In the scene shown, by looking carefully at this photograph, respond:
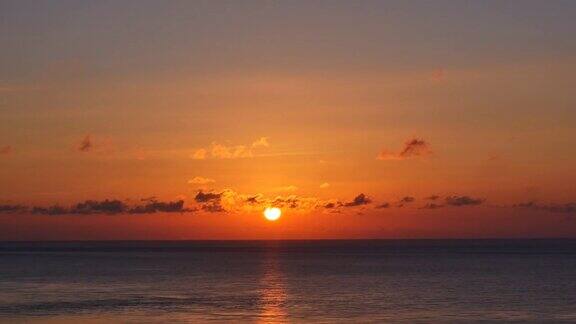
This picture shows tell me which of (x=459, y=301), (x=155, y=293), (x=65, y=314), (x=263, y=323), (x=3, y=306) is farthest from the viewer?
(x=155, y=293)

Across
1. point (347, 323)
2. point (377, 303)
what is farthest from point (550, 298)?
point (347, 323)

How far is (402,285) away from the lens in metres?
81.1

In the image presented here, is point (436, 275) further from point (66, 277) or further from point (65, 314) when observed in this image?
point (65, 314)

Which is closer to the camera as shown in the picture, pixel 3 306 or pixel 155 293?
pixel 3 306

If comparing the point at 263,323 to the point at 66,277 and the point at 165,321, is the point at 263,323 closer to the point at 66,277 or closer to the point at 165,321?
the point at 165,321

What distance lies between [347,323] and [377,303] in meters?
12.9

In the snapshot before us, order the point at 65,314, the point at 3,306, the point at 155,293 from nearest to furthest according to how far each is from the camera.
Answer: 1. the point at 65,314
2. the point at 3,306
3. the point at 155,293

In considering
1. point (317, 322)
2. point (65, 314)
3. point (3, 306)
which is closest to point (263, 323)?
point (317, 322)

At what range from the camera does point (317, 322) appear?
5053cm

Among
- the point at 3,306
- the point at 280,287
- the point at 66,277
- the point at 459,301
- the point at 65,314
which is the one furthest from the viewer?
the point at 66,277

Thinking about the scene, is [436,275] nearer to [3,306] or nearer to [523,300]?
[523,300]

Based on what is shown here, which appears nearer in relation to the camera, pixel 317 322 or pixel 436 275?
pixel 317 322

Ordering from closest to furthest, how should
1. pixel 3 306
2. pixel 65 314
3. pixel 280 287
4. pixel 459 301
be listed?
pixel 65 314, pixel 3 306, pixel 459 301, pixel 280 287

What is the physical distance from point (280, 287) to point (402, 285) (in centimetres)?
1050
